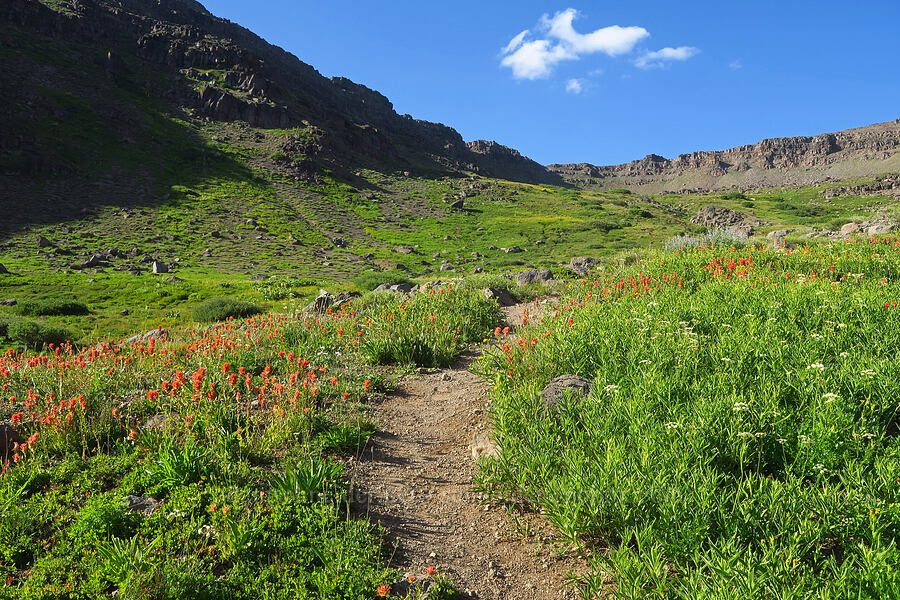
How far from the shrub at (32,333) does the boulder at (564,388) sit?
19783 millimetres

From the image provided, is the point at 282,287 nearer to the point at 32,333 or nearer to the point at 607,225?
the point at 32,333

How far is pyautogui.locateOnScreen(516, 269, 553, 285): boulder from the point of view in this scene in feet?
59.2

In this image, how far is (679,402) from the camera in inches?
176

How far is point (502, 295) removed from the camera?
1478cm

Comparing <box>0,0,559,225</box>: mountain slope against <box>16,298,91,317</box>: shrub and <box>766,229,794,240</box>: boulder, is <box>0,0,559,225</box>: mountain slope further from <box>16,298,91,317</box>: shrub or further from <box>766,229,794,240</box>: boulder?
<box>766,229,794,240</box>: boulder

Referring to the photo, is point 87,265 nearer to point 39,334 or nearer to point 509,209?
point 39,334

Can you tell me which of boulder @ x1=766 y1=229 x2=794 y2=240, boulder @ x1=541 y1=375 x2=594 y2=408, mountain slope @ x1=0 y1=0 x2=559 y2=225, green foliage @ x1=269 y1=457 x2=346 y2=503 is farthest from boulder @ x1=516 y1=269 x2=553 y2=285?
mountain slope @ x1=0 y1=0 x2=559 y2=225

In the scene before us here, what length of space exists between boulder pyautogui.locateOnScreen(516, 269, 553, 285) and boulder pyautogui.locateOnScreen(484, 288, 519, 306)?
8.91ft

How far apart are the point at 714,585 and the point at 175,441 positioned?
5.22m

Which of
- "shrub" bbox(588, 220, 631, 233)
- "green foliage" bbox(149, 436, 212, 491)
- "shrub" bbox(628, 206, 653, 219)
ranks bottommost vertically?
"green foliage" bbox(149, 436, 212, 491)

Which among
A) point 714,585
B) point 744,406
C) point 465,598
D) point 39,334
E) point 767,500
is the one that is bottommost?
point 39,334

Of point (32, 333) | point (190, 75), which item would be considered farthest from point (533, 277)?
point (190, 75)

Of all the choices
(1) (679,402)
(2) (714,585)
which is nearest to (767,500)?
(2) (714,585)

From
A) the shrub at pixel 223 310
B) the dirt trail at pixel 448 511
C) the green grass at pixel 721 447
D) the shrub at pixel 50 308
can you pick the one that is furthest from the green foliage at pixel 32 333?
the green grass at pixel 721 447
